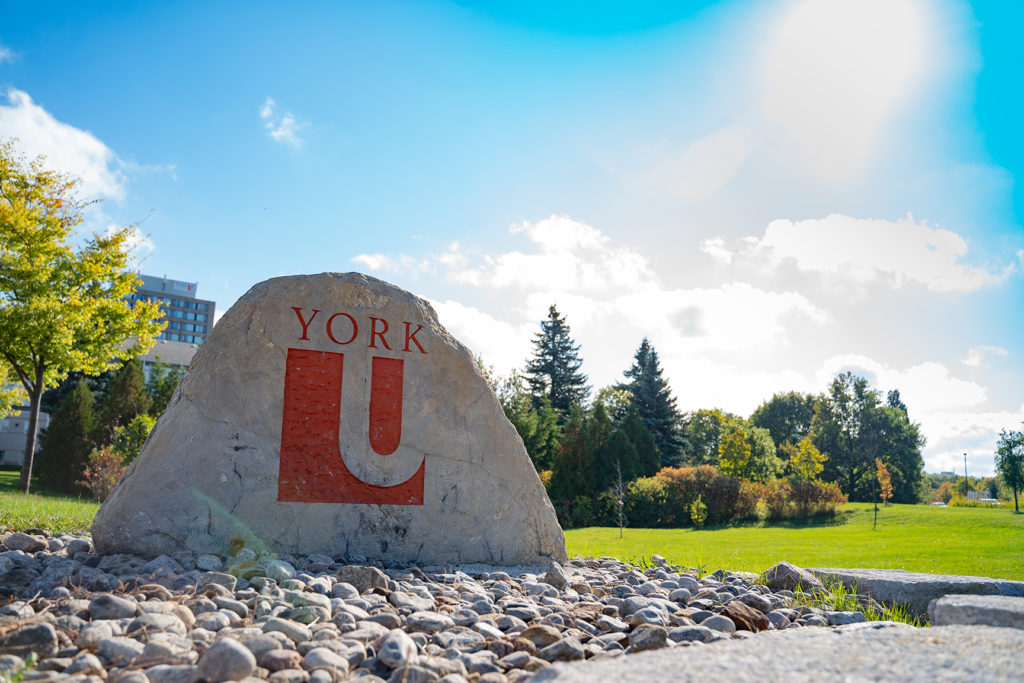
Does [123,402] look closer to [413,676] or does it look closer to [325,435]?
[325,435]

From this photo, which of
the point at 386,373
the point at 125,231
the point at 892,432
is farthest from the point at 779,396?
the point at 386,373

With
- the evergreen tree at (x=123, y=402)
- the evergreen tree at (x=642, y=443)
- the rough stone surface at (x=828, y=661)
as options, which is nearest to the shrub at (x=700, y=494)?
the evergreen tree at (x=642, y=443)

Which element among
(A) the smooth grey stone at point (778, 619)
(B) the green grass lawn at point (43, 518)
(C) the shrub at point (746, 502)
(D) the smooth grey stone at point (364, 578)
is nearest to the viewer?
(A) the smooth grey stone at point (778, 619)

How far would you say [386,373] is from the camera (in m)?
6.08

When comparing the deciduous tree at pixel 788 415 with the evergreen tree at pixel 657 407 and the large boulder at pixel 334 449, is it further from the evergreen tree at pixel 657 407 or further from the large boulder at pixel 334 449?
the large boulder at pixel 334 449

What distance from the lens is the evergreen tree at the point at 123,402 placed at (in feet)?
62.6

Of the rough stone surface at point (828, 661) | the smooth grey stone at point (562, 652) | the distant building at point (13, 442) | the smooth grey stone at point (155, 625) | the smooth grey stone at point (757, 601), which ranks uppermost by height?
the rough stone surface at point (828, 661)

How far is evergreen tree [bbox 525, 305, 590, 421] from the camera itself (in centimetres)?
3619

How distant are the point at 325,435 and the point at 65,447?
56.8ft

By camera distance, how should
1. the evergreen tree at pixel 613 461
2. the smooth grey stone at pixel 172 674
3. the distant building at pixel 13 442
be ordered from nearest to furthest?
the smooth grey stone at pixel 172 674 → the evergreen tree at pixel 613 461 → the distant building at pixel 13 442

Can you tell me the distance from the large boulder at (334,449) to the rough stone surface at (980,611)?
3.54m

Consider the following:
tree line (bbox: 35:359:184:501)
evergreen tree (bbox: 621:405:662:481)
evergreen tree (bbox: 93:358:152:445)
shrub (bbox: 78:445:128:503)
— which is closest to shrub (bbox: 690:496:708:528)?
evergreen tree (bbox: 621:405:662:481)

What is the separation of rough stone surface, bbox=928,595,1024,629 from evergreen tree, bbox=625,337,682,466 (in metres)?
28.0

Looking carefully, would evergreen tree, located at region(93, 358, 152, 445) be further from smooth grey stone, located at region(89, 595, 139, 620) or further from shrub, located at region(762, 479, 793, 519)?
shrub, located at region(762, 479, 793, 519)
